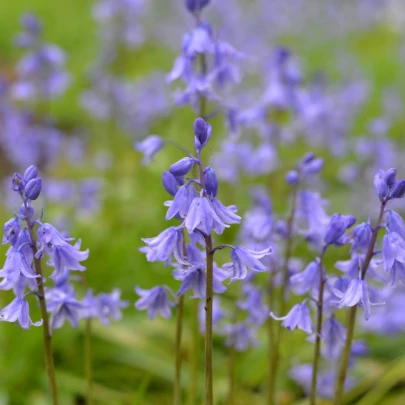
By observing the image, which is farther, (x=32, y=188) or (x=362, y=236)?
(x=362, y=236)

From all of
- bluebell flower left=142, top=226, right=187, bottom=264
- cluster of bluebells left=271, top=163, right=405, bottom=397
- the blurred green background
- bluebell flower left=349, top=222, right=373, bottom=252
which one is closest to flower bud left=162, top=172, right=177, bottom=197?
bluebell flower left=142, top=226, right=187, bottom=264

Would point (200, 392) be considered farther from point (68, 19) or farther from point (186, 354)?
point (68, 19)

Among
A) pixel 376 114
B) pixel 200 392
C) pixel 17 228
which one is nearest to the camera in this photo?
pixel 17 228

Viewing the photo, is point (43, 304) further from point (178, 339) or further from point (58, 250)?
point (178, 339)

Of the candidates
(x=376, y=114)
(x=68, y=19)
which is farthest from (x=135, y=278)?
(x=68, y=19)

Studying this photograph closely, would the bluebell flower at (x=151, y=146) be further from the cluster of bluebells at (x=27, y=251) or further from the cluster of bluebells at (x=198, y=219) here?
the cluster of bluebells at (x=27, y=251)

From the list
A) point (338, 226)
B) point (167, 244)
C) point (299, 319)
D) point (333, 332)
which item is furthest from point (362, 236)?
point (167, 244)
